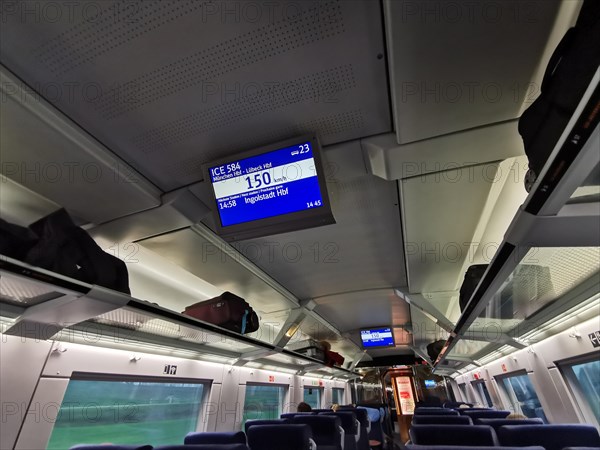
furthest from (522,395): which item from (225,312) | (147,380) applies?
(147,380)

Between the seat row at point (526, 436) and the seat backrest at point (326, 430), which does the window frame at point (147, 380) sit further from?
the seat row at point (526, 436)

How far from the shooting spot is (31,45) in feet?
4.83

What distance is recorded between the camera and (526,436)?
9.05ft

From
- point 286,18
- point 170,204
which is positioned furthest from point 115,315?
point 286,18

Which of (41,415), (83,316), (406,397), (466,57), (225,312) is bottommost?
(406,397)

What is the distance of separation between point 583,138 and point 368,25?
108 centimetres

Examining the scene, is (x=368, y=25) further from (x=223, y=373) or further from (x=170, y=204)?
(x=223, y=373)

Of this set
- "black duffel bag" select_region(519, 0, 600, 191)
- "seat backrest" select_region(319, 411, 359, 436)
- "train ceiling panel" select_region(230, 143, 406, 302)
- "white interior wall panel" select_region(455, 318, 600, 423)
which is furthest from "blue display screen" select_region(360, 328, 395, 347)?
"black duffel bag" select_region(519, 0, 600, 191)

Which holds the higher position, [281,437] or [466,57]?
[466,57]

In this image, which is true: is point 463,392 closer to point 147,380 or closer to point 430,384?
point 430,384

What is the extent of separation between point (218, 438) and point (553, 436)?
3.52 m

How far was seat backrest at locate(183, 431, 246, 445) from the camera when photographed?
11.0 feet

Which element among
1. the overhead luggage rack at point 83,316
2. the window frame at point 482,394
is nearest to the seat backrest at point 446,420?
the overhead luggage rack at point 83,316

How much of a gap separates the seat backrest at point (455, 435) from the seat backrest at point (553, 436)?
0.20 m
